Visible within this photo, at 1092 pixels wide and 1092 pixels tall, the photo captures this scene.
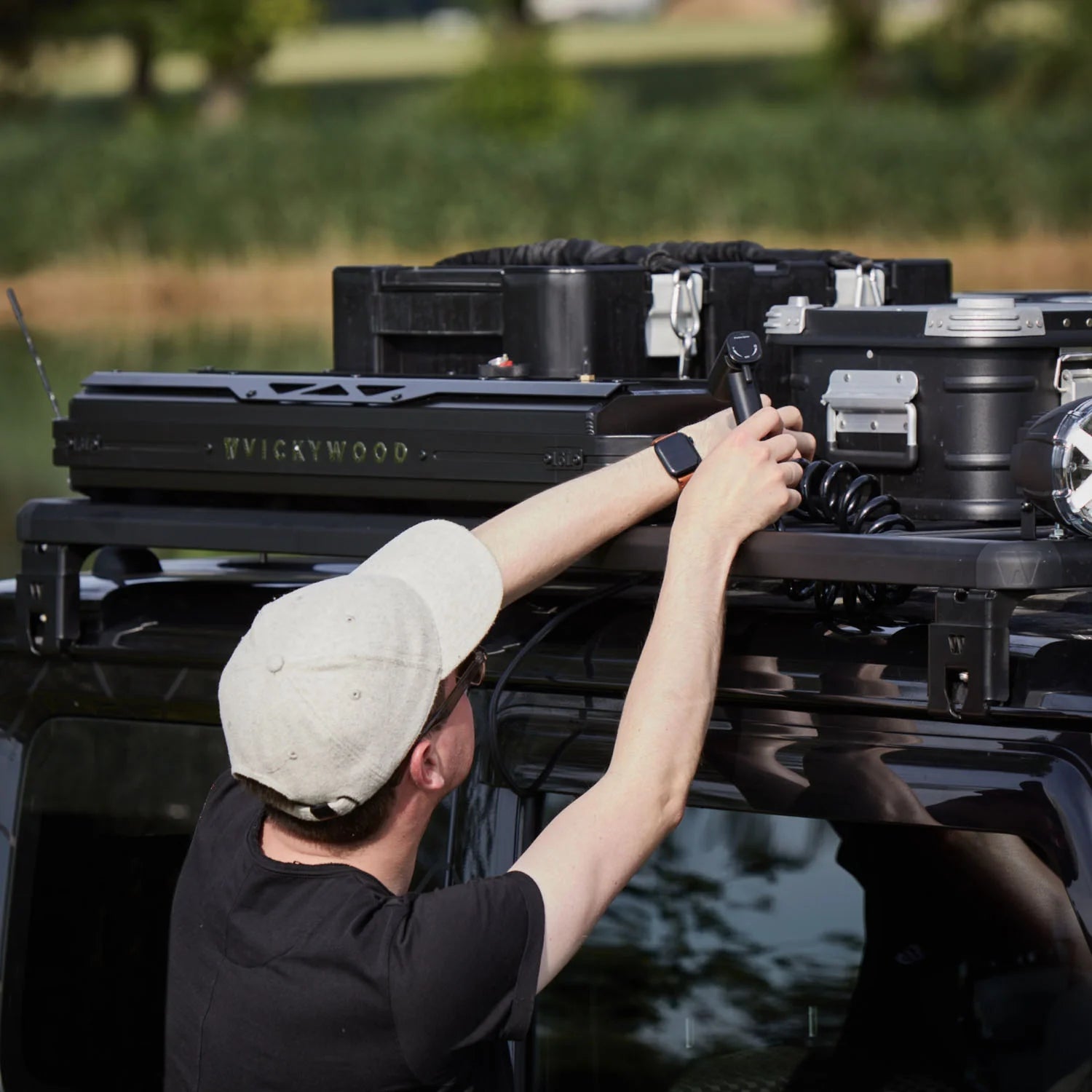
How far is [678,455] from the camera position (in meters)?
2.22

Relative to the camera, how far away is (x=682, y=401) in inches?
97.0

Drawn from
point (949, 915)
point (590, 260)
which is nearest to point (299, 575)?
point (590, 260)

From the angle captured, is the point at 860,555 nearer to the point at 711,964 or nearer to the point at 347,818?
the point at 347,818

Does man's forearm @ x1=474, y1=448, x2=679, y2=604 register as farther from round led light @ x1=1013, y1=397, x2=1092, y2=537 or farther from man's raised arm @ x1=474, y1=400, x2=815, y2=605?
round led light @ x1=1013, y1=397, x2=1092, y2=537

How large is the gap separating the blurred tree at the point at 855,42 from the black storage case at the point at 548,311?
5698 centimetres

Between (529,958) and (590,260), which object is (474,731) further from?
(590,260)

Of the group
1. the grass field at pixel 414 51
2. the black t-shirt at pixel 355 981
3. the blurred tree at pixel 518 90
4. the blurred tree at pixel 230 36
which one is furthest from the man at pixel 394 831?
the grass field at pixel 414 51

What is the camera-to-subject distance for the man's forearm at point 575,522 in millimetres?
2227

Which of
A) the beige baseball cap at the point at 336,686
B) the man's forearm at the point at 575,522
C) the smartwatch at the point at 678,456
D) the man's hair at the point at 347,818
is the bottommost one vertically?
the man's hair at the point at 347,818

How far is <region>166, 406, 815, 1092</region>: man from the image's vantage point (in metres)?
1.88

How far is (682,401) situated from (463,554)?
48 cm

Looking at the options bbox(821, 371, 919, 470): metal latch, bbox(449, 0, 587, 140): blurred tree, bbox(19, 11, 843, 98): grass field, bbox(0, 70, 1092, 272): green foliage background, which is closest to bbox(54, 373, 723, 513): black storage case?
bbox(821, 371, 919, 470): metal latch

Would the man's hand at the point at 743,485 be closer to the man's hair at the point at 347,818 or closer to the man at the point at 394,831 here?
the man at the point at 394,831

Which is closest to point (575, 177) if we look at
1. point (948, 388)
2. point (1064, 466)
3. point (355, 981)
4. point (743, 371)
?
point (948, 388)
